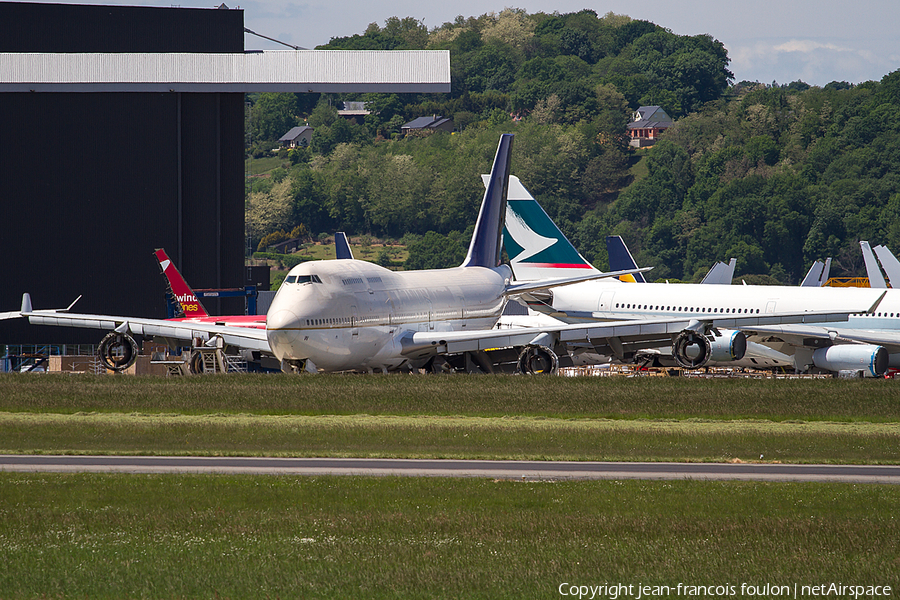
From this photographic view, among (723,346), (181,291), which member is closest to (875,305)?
(723,346)

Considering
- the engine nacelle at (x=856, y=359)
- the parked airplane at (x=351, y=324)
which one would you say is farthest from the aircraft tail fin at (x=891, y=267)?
the parked airplane at (x=351, y=324)

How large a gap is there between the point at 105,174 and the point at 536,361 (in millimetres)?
37935

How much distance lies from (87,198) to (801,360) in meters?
45.1

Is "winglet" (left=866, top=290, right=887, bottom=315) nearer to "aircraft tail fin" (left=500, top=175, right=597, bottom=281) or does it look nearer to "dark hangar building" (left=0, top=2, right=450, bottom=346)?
"aircraft tail fin" (left=500, top=175, right=597, bottom=281)

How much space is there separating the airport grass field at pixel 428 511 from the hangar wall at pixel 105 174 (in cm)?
3509

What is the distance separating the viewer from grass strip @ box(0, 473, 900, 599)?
48.6ft

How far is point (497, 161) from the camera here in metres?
59.7

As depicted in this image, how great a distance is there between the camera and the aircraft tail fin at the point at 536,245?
67375 millimetres

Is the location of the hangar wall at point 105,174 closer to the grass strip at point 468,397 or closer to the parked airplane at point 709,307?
the parked airplane at point 709,307

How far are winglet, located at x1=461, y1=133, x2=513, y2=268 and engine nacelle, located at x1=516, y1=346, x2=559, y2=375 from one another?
45.8 feet

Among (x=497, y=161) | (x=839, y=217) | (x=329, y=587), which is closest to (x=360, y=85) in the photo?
(x=497, y=161)

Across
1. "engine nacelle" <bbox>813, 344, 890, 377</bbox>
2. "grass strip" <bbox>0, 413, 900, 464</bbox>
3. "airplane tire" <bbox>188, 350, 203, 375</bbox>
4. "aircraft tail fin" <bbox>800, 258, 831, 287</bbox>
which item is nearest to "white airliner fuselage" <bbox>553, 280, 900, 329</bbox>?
"engine nacelle" <bbox>813, 344, 890, 377</bbox>

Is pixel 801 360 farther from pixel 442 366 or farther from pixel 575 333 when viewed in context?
pixel 442 366

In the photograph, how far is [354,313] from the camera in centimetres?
4225
